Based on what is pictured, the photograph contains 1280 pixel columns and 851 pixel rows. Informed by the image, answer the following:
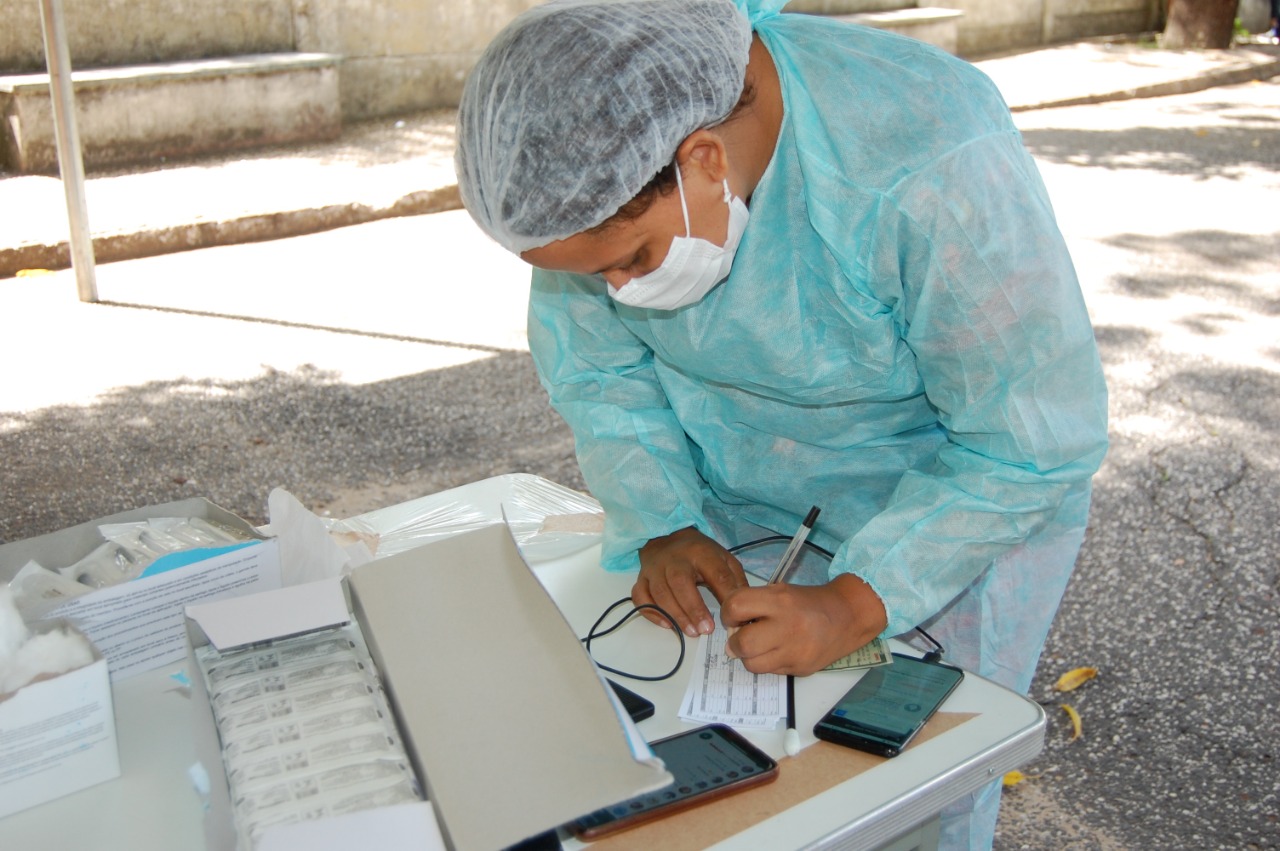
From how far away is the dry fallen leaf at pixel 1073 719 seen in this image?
2.57 metres

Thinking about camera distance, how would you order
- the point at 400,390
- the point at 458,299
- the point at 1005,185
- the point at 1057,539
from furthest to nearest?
1. the point at 458,299
2. the point at 400,390
3. the point at 1057,539
4. the point at 1005,185

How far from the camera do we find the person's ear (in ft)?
4.16

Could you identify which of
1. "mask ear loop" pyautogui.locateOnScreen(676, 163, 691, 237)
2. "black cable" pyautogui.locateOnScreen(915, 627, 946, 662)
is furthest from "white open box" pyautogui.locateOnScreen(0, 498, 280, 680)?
"black cable" pyautogui.locateOnScreen(915, 627, 946, 662)

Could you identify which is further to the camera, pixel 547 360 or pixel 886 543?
pixel 547 360

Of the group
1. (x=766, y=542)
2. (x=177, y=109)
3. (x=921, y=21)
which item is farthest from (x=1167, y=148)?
(x=766, y=542)

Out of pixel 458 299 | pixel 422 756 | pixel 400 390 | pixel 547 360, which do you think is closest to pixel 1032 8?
pixel 458 299

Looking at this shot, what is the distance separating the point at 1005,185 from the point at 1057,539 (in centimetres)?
49

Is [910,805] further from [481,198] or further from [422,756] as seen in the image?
[481,198]

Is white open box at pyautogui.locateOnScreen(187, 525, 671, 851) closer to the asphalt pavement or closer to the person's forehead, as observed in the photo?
the person's forehead

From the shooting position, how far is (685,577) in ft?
4.76

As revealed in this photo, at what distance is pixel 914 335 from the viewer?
50.8 inches

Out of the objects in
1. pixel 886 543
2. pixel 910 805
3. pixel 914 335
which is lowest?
pixel 910 805

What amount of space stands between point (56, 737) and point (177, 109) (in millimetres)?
5780

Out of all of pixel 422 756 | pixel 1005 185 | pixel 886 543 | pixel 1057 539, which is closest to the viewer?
pixel 422 756
